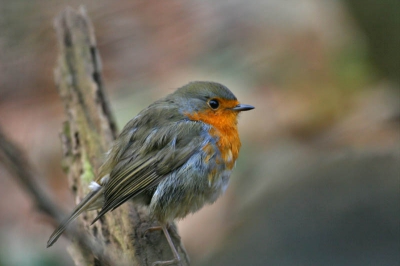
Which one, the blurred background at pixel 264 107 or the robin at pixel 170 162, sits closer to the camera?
the robin at pixel 170 162

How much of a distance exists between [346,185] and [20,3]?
457 cm

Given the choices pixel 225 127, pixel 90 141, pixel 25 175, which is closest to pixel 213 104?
pixel 225 127

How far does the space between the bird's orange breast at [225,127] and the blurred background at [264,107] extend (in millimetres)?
806

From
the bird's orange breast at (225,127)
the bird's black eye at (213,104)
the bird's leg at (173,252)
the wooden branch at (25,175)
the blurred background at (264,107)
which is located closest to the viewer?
the wooden branch at (25,175)

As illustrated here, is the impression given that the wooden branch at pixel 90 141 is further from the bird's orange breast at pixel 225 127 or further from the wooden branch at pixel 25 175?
the wooden branch at pixel 25 175

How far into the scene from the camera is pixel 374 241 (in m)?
3.47

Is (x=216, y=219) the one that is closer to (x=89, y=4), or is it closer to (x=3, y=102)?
(x=3, y=102)

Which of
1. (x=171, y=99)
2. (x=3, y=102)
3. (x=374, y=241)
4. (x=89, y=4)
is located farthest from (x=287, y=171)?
(x=89, y=4)

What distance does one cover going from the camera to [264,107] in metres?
6.78

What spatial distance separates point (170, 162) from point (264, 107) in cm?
388

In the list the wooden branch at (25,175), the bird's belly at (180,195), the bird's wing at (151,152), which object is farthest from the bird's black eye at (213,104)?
the wooden branch at (25,175)

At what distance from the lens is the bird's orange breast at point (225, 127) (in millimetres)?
3207

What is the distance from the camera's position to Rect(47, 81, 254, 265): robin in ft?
9.72

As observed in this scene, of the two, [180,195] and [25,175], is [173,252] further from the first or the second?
[25,175]
